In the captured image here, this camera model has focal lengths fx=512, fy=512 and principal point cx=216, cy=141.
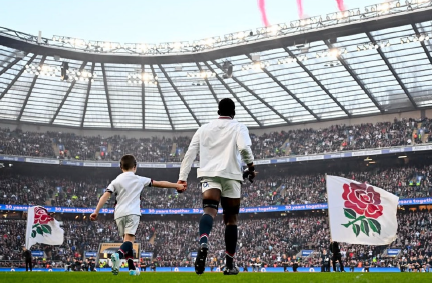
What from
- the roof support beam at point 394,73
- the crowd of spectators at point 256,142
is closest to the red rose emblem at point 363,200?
the roof support beam at point 394,73

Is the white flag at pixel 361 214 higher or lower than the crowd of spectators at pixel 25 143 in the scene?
lower

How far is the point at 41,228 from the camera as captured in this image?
24.2 meters

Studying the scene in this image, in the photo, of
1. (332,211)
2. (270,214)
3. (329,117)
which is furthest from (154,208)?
(332,211)

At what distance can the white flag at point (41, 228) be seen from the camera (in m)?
23.7

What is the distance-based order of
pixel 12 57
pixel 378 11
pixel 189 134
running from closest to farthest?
pixel 378 11, pixel 12 57, pixel 189 134

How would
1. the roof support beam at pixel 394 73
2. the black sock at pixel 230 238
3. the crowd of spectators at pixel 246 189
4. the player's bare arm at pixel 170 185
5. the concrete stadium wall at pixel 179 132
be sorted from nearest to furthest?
1. the black sock at pixel 230 238
2. the player's bare arm at pixel 170 185
3. the roof support beam at pixel 394 73
4. the crowd of spectators at pixel 246 189
5. the concrete stadium wall at pixel 179 132

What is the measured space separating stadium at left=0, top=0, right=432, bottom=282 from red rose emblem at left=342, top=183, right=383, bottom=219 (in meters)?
21.2

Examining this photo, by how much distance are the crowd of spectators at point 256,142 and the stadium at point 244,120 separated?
0.55ft

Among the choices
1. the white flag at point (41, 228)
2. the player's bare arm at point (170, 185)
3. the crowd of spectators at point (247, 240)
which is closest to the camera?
the player's bare arm at point (170, 185)

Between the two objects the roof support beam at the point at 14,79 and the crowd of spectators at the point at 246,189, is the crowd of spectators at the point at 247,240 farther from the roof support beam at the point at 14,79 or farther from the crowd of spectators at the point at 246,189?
the roof support beam at the point at 14,79

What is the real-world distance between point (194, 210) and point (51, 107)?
61.7 feet

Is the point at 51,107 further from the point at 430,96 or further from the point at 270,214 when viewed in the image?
the point at 430,96

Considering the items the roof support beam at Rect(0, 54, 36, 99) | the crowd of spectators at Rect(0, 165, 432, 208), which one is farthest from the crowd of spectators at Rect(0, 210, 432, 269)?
the roof support beam at Rect(0, 54, 36, 99)

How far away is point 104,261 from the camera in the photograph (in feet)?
158
